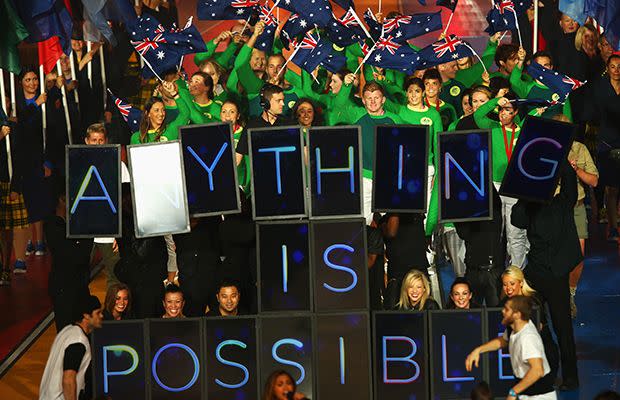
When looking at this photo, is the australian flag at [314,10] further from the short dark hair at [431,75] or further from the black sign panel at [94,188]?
the black sign panel at [94,188]

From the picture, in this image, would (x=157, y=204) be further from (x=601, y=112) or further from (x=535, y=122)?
(x=601, y=112)

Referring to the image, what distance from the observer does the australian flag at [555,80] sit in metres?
15.8

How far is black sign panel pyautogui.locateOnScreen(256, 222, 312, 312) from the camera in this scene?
12742 mm

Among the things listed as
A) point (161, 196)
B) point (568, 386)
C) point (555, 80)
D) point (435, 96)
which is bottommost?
point (568, 386)

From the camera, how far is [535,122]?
13242mm

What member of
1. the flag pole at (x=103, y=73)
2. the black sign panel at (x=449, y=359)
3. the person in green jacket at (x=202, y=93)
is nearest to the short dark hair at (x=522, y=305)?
the black sign panel at (x=449, y=359)

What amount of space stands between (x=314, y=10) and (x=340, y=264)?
4800 mm

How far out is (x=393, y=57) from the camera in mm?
16578

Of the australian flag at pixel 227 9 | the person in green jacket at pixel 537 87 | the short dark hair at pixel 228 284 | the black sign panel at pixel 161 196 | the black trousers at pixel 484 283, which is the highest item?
the australian flag at pixel 227 9

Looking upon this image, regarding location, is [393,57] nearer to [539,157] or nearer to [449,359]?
[539,157]

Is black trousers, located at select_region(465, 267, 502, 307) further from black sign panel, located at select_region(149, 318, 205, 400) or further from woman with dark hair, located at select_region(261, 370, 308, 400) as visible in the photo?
woman with dark hair, located at select_region(261, 370, 308, 400)

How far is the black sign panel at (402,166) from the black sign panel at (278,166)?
646 millimetres

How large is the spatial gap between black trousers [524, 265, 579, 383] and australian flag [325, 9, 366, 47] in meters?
4.36

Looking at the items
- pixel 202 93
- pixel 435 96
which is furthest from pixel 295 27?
pixel 435 96
